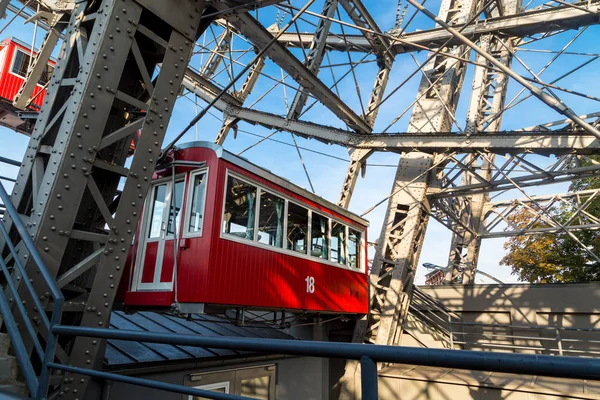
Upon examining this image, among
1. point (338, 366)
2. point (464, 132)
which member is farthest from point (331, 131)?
point (338, 366)

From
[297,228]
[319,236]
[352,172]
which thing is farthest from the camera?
[352,172]

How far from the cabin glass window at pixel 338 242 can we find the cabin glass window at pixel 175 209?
3577 mm

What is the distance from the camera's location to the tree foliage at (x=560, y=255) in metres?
21.4

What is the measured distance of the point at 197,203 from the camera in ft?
19.8

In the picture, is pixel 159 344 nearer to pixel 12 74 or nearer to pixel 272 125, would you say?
pixel 272 125

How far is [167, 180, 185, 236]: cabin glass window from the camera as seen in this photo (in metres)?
6.16

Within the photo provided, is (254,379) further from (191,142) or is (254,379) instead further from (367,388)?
(367,388)

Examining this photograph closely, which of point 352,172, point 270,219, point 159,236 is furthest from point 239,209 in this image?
point 352,172

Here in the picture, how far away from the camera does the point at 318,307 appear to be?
789 cm

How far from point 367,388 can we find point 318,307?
6281 mm

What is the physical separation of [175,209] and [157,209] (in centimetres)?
51

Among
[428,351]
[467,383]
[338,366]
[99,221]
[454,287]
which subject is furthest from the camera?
[454,287]

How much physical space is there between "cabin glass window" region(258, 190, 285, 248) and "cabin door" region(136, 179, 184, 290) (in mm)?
1324

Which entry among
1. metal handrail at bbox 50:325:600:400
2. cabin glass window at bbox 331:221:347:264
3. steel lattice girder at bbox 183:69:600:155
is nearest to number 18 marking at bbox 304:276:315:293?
cabin glass window at bbox 331:221:347:264
